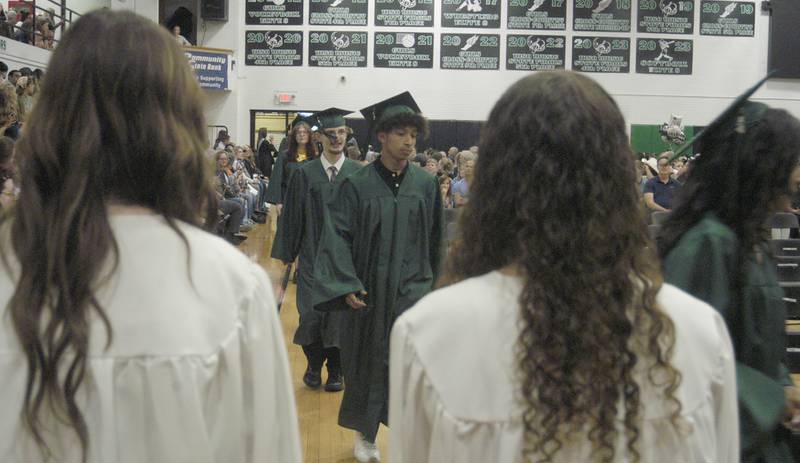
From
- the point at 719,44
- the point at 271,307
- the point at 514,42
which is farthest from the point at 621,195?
the point at 719,44

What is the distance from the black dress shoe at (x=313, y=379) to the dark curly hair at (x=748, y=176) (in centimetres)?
425

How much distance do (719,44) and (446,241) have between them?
20.9 meters

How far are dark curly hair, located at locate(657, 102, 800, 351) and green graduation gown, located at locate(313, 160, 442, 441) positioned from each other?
231 cm

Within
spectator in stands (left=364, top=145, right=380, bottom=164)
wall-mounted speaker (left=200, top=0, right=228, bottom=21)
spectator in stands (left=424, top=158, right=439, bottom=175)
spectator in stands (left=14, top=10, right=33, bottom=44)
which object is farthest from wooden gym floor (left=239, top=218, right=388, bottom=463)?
wall-mounted speaker (left=200, top=0, right=228, bottom=21)

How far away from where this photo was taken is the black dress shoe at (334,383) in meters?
6.08

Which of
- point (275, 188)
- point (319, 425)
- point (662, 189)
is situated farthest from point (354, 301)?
point (662, 189)

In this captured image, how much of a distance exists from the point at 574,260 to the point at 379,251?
10.0 ft

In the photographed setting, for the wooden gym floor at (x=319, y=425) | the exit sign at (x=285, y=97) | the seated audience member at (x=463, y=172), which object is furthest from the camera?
the exit sign at (x=285, y=97)

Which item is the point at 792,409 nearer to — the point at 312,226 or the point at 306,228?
the point at 312,226

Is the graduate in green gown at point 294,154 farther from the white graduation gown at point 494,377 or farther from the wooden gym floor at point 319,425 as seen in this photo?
the white graduation gown at point 494,377

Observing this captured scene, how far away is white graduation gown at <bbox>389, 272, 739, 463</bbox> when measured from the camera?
1.41 meters

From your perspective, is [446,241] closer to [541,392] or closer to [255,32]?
[541,392]

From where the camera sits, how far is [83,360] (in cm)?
136

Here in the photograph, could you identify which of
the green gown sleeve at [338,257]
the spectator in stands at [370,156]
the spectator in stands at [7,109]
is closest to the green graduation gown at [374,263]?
the green gown sleeve at [338,257]
